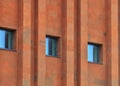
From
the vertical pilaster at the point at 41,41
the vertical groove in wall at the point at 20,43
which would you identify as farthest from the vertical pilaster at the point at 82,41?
Answer: the vertical groove in wall at the point at 20,43

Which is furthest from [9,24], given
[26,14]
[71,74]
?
[71,74]

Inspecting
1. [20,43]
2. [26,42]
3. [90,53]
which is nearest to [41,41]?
[26,42]

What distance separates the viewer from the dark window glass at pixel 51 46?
31312 mm

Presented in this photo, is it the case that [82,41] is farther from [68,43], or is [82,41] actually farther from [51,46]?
[51,46]

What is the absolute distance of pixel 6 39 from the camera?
96.9 feet

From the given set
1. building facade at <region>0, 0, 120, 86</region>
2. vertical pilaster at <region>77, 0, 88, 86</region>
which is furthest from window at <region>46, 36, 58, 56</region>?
vertical pilaster at <region>77, 0, 88, 86</region>

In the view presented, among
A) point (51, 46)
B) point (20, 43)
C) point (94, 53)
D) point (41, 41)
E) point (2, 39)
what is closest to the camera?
point (2, 39)

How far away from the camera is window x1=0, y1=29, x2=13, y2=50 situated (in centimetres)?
2920

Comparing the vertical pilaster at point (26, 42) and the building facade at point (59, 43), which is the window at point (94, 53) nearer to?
the building facade at point (59, 43)

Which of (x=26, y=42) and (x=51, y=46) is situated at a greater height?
(x=26, y=42)

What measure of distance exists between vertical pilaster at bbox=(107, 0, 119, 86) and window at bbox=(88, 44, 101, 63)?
728mm

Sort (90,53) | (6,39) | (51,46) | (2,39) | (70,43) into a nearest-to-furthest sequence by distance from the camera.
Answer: (2,39)
(6,39)
(51,46)
(70,43)
(90,53)

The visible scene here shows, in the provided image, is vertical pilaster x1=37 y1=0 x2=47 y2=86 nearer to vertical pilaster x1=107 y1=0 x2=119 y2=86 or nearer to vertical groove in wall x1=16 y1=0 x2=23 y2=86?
vertical groove in wall x1=16 y1=0 x2=23 y2=86

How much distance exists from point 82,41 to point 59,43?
1.70 m
